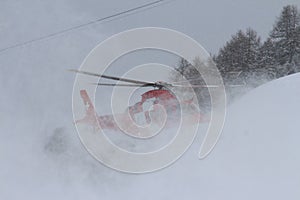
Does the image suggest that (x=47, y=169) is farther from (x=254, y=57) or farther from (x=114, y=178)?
(x=254, y=57)

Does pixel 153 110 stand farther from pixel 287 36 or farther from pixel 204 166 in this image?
pixel 287 36

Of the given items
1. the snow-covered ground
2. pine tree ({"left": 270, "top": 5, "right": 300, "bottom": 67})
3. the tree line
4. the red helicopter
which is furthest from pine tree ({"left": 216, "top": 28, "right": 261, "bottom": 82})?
the snow-covered ground

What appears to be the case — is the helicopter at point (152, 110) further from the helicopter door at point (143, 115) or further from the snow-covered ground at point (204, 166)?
the snow-covered ground at point (204, 166)

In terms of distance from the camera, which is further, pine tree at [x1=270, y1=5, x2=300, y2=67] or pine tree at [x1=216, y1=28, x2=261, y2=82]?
pine tree at [x1=270, y1=5, x2=300, y2=67]

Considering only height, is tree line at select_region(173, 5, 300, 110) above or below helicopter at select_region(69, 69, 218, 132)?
above

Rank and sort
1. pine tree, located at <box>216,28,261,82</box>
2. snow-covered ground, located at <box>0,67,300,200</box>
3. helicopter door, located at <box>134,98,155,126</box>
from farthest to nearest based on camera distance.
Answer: pine tree, located at <box>216,28,261,82</box> → helicopter door, located at <box>134,98,155,126</box> → snow-covered ground, located at <box>0,67,300,200</box>

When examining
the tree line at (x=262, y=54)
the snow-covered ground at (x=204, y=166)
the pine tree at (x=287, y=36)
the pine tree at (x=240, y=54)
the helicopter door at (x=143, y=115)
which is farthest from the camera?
the pine tree at (x=287, y=36)

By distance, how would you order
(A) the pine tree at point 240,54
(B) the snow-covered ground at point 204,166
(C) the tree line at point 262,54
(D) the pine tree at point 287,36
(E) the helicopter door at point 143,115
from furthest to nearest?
1. (D) the pine tree at point 287,36
2. (A) the pine tree at point 240,54
3. (C) the tree line at point 262,54
4. (E) the helicopter door at point 143,115
5. (B) the snow-covered ground at point 204,166

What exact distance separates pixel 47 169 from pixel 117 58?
339cm

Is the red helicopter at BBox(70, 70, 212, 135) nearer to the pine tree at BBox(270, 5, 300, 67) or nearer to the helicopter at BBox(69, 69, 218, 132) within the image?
the helicopter at BBox(69, 69, 218, 132)

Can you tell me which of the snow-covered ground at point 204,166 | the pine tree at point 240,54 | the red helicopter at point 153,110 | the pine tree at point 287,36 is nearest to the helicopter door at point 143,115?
the red helicopter at point 153,110

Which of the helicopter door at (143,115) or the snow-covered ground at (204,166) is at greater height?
the helicopter door at (143,115)

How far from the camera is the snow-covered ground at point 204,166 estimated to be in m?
5.62

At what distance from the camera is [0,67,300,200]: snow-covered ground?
5.62 metres
